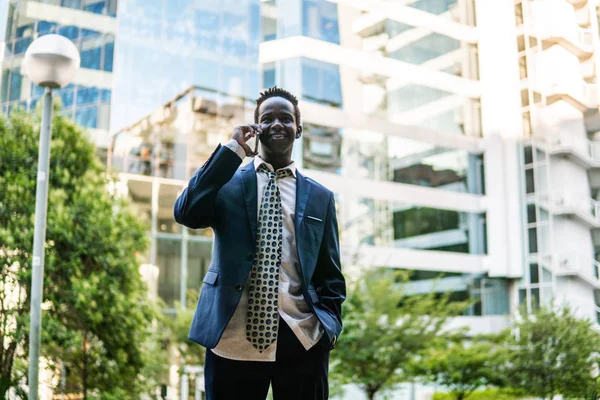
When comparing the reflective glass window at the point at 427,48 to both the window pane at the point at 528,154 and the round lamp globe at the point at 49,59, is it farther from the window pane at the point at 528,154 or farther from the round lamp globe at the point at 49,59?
the round lamp globe at the point at 49,59

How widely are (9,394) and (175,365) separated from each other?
624 cm

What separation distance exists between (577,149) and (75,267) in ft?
32.5

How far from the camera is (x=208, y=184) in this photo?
1.85m

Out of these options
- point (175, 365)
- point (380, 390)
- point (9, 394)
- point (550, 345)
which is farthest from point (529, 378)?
point (9, 394)

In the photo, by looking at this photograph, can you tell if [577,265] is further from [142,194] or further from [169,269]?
[142,194]

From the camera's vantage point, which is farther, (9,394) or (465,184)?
(465,184)

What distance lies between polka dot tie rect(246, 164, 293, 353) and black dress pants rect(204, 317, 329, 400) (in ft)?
0.15

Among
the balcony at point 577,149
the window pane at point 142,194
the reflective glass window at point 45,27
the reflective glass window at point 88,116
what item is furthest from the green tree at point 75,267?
the balcony at point 577,149

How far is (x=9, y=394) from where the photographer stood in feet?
18.2

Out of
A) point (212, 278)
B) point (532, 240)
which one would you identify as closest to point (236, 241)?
point (212, 278)

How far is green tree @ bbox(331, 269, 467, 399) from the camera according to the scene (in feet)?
36.0

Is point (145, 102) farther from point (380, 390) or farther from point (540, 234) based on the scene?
point (540, 234)

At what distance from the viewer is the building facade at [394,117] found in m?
12.9

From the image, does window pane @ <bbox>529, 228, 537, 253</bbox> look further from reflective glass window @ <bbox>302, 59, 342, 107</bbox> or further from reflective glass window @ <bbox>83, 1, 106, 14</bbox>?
reflective glass window @ <bbox>83, 1, 106, 14</bbox>
